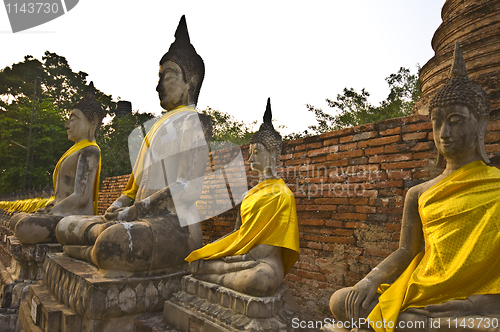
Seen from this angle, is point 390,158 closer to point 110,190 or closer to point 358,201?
point 358,201

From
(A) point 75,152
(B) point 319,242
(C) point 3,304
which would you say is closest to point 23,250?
(C) point 3,304

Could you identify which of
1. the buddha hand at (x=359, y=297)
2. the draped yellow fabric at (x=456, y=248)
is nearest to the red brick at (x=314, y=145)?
the draped yellow fabric at (x=456, y=248)

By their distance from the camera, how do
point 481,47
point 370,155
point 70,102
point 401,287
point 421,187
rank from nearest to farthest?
point 401,287, point 421,187, point 370,155, point 481,47, point 70,102

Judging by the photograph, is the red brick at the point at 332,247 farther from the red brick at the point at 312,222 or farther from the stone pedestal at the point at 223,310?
the stone pedestal at the point at 223,310

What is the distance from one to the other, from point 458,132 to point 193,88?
8.22 feet

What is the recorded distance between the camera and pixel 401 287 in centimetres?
163

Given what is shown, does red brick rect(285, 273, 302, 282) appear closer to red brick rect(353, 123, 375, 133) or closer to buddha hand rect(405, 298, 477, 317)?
red brick rect(353, 123, 375, 133)

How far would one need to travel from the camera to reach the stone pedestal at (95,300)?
7.82 feet

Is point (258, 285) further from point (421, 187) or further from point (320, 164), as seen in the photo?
point (320, 164)

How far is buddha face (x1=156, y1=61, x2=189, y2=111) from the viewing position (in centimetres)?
331

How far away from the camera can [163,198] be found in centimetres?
287

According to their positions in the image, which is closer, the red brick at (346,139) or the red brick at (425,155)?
the red brick at (425,155)

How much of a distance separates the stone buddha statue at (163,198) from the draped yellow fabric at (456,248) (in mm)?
1728

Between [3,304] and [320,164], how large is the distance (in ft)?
13.8
